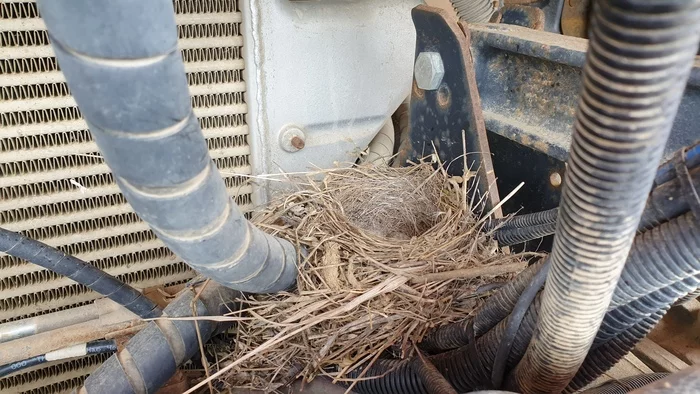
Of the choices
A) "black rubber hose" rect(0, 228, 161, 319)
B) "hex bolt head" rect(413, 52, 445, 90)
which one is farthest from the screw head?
"black rubber hose" rect(0, 228, 161, 319)

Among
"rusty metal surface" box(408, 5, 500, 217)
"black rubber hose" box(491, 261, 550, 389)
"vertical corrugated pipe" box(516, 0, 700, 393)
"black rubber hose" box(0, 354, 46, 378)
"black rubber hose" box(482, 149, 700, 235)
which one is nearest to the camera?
"vertical corrugated pipe" box(516, 0, 700, 393)

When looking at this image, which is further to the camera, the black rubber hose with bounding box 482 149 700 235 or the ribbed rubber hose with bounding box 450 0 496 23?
the ribbed rubber hose with bounding box 450 0 496 23

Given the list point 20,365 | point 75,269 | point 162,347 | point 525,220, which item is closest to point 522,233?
point 525,220

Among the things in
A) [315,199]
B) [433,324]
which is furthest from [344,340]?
[315,199]

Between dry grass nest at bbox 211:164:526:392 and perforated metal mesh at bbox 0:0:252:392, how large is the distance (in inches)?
8.1

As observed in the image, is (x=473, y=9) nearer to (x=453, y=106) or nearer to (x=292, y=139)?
(x=453, y=106)

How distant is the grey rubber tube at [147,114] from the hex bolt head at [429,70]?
0.54 metres

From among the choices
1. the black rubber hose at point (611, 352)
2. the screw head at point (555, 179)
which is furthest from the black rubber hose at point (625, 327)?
the screw head at point (555, 179)

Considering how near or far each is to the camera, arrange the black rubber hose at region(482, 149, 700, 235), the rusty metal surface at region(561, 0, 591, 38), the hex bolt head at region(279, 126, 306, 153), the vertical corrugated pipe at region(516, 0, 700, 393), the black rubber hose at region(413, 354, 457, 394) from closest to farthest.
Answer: the vertical corrugated pipe at region(516, 0, 700, 393), the black rubber hose at region(482, 149, 700, 235), the black rubber hose at region(413, 354, 457, 394), the hex bolt head at region(279, 126, 306, 153), the rusty metal surface at region(561, 0, 591, 38)

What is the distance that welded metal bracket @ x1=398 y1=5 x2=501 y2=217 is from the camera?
95 centimetres

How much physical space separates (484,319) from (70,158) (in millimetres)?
703

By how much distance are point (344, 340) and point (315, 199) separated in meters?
0.29

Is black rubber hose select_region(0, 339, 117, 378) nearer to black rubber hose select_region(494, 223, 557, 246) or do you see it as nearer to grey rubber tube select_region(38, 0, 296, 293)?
grey rubber tube select_region(38, 0, 296, 293)

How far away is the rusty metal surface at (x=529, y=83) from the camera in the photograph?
33.9 inches
